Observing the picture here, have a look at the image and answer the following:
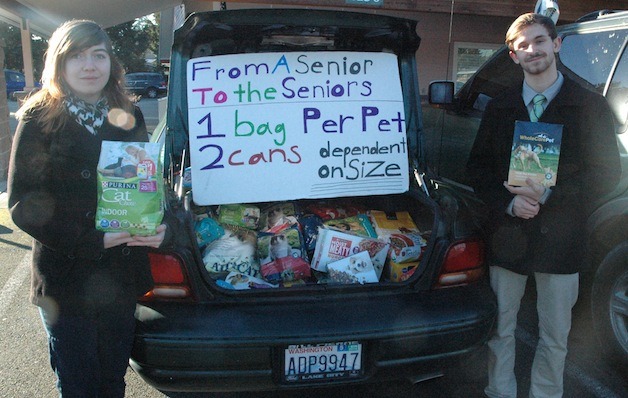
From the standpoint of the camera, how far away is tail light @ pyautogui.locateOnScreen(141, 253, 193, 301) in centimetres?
243

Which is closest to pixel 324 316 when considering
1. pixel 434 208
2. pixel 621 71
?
pixel 434 208

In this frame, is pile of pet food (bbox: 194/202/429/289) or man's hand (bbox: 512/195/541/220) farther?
pile of pet food (bbox: 194/202/429/289)

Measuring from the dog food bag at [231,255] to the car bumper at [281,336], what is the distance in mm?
396

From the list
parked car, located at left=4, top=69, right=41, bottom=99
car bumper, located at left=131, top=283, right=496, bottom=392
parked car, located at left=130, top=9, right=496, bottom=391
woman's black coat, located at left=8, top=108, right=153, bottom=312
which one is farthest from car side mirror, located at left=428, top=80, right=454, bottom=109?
parked car, located at left=4, top=69, right=41, bottom=99

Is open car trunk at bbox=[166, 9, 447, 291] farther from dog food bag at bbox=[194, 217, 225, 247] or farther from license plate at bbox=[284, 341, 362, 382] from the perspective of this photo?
license plate at bbox=[284, 341, 362, 382]

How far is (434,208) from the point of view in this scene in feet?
9.23

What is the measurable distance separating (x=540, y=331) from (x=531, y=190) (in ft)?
2.48

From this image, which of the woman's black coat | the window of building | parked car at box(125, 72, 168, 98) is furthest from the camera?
parked car at box(125, 72, 168, 98)

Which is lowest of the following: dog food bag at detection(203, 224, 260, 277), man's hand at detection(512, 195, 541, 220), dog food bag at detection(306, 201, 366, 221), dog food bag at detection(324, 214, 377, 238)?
dog food bag at detection(203, 224, 260, 277)

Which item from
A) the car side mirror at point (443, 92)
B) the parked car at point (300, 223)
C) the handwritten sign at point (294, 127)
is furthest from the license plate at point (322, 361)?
the car side mirror at point (443, 92)

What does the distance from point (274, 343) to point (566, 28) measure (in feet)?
9.78

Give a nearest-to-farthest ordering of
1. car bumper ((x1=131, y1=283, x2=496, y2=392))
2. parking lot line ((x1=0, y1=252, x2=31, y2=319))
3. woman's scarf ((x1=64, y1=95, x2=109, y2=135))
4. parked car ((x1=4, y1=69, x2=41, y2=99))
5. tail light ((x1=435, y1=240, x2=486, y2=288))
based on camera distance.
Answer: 1. woman's scarf ((x1=64, y1=95, x2=109, y2=135))
2. car bumper ((x1=131, y1=283, x2=496, y2=392))
3. tail light ((x1=435, y1=240, x2=486, y2=288))
4. parking lot line ((x1=0, y1=252, x2=31, y2=319))
5. parked car ((x1=4, y1=69, x2=41, y2=99))

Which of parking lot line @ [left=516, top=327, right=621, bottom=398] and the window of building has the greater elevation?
the window of building

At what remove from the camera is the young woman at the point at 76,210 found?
6.18 feet
